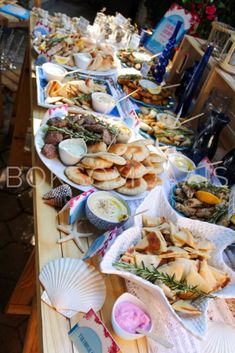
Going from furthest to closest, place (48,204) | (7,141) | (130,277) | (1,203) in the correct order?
(7,141), (1,203), (48,204), (130,277)

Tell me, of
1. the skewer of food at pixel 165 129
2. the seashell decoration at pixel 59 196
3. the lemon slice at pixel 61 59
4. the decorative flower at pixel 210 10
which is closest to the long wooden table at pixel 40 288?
the seashell decoration at pixel 59 196

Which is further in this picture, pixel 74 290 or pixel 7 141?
pixel 7 141

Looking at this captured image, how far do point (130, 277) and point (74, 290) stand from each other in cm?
14

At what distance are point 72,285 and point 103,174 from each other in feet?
1.30

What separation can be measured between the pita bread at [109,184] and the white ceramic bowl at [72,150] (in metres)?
0.11

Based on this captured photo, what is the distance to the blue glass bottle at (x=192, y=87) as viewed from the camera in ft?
5.93

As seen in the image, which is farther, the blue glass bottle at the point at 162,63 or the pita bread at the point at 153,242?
the blue glass bottle at the point at 162,63

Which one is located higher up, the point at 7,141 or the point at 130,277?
the point at 130,277

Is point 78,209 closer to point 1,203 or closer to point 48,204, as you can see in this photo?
point 48,204

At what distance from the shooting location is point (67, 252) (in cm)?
93

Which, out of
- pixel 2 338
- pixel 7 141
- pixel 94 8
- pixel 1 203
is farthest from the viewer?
pixel 94 8

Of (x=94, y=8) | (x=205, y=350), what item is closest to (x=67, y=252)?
(x=205, y=350)

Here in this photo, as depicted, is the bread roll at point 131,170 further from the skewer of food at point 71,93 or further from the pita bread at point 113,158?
the skewer of food at point 71,93

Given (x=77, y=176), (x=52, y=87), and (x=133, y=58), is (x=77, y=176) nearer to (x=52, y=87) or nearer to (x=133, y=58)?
(x=52, y=87)
